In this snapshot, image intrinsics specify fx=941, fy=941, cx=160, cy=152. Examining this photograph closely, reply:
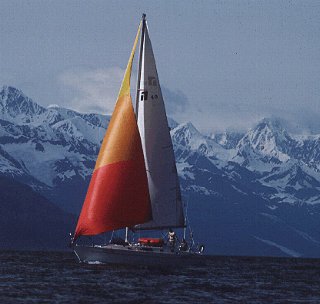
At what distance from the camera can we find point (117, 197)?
306 ft

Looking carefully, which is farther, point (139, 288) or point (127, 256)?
point (127, 256)

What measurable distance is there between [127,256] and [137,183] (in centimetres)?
744

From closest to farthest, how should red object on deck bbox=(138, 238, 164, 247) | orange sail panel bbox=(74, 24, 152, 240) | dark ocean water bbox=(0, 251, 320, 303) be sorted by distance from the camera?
dark ocean water bbox=(0, 251, 320, 303), orange sail panel bbox=(74, 24, 152, 240), red object on deck bbox=(138, 238, 164, 247)

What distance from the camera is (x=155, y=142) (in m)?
99.8

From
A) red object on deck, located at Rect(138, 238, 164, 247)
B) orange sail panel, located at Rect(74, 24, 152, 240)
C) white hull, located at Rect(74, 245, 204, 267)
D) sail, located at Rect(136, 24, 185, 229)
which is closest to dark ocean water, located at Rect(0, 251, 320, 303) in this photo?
white hull, located at Rect(74, 245, 204, 267)

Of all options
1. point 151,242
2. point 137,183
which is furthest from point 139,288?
point 151,242

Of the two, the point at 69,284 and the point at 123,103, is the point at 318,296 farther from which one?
the point at 123,103

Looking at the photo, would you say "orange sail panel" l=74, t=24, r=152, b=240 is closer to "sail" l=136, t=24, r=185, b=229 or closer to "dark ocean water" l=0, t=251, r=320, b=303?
"sail" l=136, t=24, r=185, b=229

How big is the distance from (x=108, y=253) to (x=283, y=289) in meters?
18.2

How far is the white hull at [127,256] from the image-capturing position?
94250 mm

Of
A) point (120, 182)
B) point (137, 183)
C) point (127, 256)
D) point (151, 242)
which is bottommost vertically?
point (127, 256)

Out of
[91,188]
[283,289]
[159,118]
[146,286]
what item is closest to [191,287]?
[146,286]

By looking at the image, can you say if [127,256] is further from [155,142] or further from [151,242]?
[155,142]

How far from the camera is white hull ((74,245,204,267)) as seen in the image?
3711 inches
